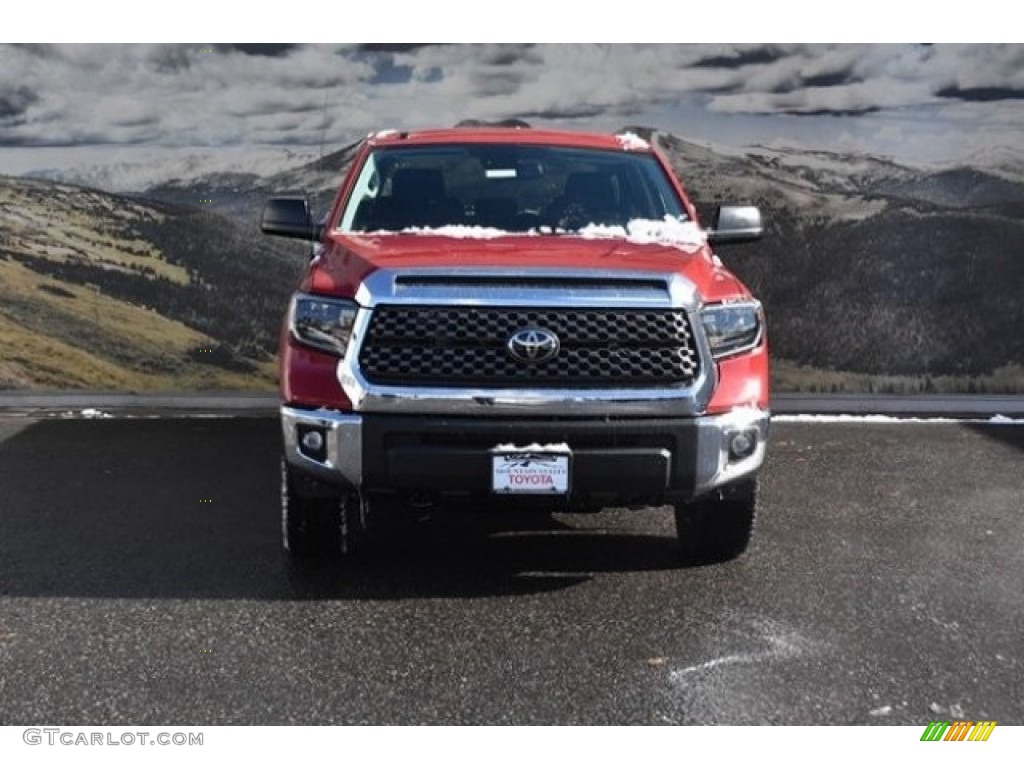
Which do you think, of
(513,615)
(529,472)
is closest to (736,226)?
(529,472)

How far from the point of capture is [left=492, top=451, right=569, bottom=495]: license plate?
4062mm

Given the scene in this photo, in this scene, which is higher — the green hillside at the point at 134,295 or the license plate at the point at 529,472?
the license plate at the point at 529,472

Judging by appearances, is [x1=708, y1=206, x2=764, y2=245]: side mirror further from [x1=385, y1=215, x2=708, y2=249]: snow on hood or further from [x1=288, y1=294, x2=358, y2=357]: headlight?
[x1=288, y1=294, x2=358, y2=357]: headlight

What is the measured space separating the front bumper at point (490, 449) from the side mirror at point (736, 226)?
1414 mm

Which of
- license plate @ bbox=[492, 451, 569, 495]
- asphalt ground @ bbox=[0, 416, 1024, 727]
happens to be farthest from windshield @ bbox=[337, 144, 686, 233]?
asphalt ground @ bbox=[0, 416, 1024, 727]

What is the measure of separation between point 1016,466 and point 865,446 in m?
0.93

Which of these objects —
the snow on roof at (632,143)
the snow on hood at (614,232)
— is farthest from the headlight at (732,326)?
the snow on roof at (632,143)

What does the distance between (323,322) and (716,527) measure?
1.81m

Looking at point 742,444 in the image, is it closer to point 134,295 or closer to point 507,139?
point 507,139

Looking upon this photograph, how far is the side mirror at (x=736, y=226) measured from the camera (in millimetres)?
5336

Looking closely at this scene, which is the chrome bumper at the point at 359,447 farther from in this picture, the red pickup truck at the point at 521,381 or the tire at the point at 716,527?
the tire at the point at 716,527

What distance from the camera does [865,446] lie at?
7.46m

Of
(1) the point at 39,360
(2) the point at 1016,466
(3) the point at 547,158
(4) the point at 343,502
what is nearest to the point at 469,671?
(4) the point at 343,502
